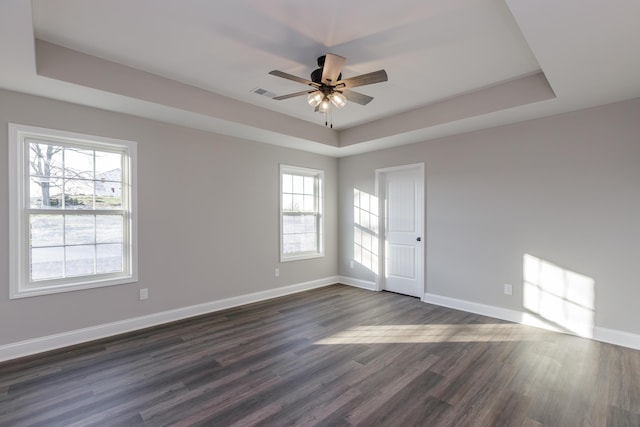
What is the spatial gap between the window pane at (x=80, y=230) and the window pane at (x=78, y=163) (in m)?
0.45

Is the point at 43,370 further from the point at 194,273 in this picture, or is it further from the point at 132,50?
the point at 132,50

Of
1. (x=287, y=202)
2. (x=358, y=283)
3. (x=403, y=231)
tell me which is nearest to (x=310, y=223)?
(x=287, y=202)

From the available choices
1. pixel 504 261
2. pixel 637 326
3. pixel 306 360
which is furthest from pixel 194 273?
pixel 637 326

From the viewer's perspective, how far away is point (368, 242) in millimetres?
5504

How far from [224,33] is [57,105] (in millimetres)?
2039

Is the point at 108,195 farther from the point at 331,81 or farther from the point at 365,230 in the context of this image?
the point at 365,230

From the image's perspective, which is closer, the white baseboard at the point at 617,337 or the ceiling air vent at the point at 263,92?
the white baseboard at the point at 617,337

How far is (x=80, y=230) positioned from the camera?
129 inches

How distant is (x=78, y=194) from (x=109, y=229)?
0.48 m

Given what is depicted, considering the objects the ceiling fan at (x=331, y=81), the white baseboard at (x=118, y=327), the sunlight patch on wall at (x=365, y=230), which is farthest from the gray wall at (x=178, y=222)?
the ceiling fan at (x=331, y=81)

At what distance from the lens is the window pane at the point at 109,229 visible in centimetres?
341

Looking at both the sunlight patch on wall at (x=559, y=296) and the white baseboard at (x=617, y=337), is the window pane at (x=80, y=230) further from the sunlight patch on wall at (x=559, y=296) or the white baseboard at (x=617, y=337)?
the white baseboard at (x=617, y=337)

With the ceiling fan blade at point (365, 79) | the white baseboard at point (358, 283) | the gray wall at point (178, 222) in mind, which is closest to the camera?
the ceiling fan blade at point (365, 79)

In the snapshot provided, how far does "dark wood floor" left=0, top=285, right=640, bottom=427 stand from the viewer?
2.05m
